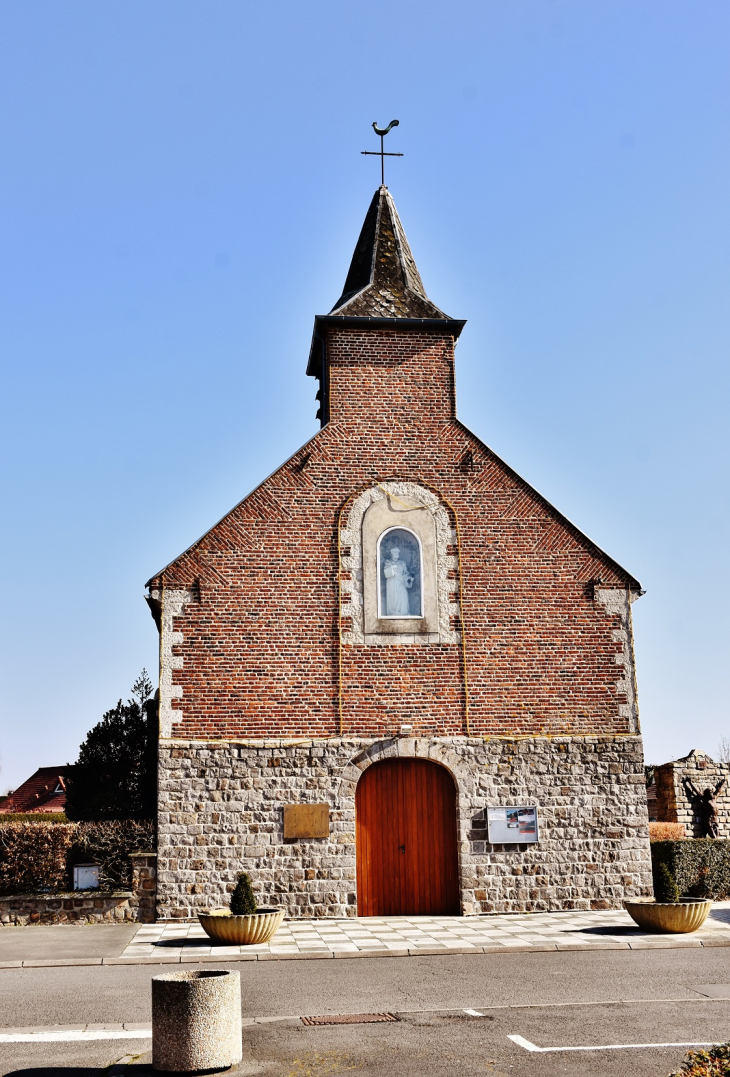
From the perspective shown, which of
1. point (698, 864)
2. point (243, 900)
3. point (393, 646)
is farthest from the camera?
point (698, 864)

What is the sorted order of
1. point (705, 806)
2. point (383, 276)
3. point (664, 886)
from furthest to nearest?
1. point (705, 806)
2. point (383, 276)
3. point (664, 886)

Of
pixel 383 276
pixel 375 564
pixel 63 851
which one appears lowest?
pixel 63 851

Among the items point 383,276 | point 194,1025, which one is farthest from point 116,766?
point 194,1025

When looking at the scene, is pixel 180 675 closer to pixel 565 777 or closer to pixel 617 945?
pixel 565 777

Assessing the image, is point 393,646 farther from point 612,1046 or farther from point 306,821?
point 612,1046

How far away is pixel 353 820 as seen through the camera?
14570mm

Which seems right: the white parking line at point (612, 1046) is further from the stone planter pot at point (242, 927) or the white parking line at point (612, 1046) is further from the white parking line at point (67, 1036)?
the stone planter pot at point (242, 927)

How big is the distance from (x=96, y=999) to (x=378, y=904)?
20.6 ft

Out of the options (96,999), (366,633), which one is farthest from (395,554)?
(96,999)

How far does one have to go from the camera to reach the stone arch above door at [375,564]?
15.5m

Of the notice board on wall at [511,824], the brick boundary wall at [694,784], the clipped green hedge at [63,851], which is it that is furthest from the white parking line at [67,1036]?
the brick boundary wall at [694,784]

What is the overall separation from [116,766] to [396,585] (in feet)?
26.5

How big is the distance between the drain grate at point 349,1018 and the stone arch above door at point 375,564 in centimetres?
743

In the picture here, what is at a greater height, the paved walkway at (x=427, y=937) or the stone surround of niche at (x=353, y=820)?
the stone surround of niche at (x=353, y=820)
